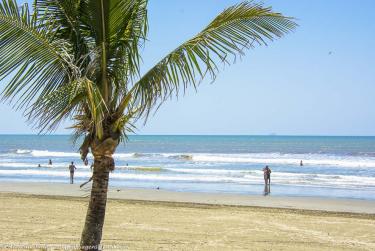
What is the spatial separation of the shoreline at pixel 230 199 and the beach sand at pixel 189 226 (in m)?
0.93

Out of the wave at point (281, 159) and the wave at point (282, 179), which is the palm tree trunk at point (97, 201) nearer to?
the wave at point (282, 179)

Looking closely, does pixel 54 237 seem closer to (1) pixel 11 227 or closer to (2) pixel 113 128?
(1) pixel 11 227

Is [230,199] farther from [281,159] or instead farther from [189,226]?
[281,159]

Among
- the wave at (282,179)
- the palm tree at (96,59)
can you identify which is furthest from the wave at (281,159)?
the palm tree at (96,59)

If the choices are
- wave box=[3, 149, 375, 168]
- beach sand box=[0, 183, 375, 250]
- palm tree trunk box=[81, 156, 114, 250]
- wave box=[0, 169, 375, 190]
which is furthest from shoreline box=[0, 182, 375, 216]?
wave box=[3, 149, 375, 168]

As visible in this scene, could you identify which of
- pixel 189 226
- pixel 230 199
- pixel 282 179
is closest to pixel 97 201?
pixel 189 226

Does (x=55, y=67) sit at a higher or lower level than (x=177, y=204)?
higher

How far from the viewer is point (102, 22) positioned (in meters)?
5.39

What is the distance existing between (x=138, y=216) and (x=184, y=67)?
1144cm

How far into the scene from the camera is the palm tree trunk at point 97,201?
5.36 m

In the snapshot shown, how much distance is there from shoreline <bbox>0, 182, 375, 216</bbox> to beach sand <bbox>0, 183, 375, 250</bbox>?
3.07 ft

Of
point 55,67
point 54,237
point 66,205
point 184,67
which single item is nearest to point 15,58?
point 55,67

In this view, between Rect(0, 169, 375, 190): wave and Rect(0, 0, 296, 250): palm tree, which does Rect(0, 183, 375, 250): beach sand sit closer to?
Rect(0, 0, 296, 250): palm tree

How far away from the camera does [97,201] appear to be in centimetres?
541
